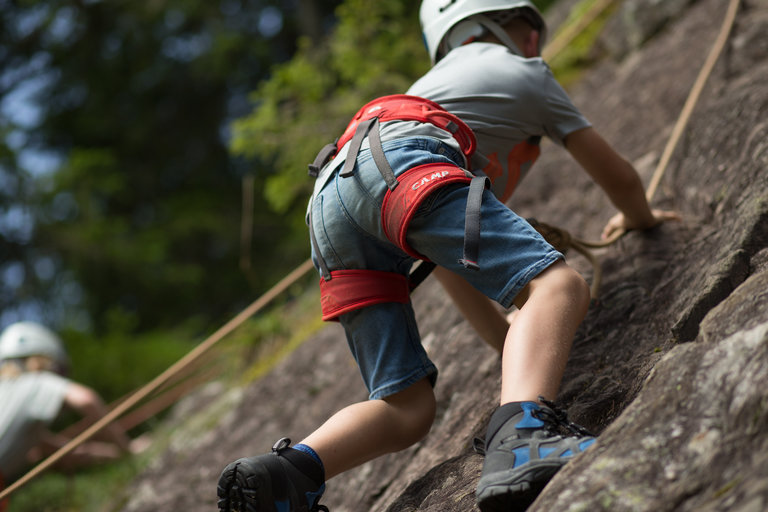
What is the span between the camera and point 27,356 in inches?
210

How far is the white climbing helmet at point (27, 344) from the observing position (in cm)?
528

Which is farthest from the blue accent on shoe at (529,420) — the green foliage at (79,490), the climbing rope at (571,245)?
the green foliage at (79,490)

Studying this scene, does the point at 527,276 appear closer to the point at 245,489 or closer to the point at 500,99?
the point at 500,99

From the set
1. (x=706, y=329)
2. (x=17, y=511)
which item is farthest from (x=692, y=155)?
(x=17, y=511)

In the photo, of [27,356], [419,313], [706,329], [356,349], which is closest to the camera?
[706,329]

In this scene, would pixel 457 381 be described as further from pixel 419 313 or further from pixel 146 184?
pixel 146 184

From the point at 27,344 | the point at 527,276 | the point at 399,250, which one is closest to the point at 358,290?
the point at 399,250

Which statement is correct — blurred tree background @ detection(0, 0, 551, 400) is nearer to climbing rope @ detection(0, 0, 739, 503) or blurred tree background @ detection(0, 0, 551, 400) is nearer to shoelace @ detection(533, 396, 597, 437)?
climbing rope @ detection(0, 0, 739, 503)

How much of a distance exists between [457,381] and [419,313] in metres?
1.20

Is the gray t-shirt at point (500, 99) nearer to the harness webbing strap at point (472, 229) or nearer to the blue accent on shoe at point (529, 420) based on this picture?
the harness webbing strap at point (472, 229)

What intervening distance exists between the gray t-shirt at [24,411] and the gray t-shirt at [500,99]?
3748 mm

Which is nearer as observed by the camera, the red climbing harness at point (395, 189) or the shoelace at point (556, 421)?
the shoelace at point (556, 421)

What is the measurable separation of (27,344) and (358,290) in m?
4.07

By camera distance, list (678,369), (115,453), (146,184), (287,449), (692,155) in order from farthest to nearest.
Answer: (146,184), (115,453), (692,155), (287,449), (678,369)
